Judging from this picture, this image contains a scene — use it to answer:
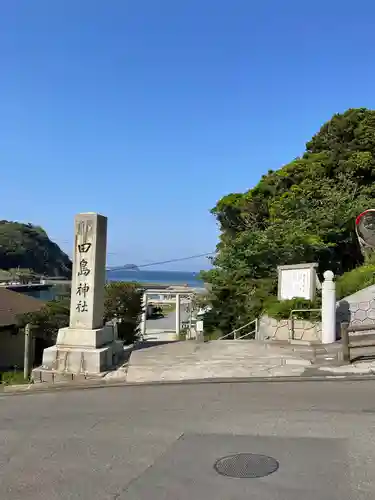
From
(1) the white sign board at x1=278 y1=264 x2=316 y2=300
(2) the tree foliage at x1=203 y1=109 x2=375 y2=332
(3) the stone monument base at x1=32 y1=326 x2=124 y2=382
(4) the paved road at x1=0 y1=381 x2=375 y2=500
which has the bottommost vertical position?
(4) the paved road at x1=0 y1=381 x2=375 y2=500

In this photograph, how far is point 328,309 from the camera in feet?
39.3

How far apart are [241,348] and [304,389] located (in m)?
4.30

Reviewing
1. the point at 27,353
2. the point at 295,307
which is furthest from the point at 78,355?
the point at 295,307

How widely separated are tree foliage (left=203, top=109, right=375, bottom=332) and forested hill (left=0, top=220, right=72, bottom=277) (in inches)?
4465

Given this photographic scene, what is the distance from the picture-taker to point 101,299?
10.5 metres

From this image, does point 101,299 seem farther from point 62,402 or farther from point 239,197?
point 239,197

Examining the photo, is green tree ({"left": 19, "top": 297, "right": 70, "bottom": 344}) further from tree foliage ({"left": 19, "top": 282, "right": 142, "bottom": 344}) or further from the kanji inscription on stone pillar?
the kanji inscription on stone pillar

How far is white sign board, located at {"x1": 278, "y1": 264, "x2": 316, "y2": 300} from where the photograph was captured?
13670 millimetres

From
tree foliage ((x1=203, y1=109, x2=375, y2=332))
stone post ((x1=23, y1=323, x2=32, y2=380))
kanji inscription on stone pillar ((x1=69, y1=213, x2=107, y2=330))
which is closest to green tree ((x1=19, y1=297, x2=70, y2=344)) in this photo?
stone post ((x1=23, y1=323, x2=32, y2=380))

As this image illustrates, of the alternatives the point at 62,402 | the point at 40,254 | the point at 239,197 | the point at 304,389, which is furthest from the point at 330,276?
the point at 40,254

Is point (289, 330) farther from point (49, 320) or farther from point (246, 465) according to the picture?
point (246, 465)

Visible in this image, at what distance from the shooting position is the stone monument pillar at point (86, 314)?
391 inches

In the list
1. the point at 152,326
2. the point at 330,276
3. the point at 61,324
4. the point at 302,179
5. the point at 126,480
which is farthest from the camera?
the point at 152,326

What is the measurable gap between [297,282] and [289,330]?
5.18 feet
